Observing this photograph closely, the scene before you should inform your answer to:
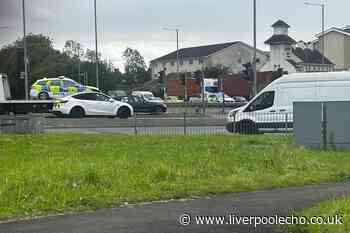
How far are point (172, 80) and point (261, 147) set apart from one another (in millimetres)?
86385

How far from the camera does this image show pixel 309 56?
11181 cm

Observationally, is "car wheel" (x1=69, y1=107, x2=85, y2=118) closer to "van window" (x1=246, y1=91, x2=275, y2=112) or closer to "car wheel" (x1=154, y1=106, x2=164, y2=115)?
"van window" (x1=246, y1=91, x2=275, y2=112)

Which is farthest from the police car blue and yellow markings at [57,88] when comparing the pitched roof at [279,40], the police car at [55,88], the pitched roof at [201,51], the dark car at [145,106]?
the pitched roof at [201,51]

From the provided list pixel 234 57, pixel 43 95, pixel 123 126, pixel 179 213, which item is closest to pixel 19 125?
pixel 123 126

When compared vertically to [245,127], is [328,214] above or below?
below

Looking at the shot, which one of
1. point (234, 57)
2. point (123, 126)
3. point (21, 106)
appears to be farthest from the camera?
point (234, 57)

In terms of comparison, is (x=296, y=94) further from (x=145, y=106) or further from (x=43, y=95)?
(x=43, y=95)

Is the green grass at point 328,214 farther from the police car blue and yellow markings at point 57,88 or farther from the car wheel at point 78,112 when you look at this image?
the police car blue and yellow markings at point 57,88

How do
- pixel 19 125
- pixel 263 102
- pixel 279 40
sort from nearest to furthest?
pixel 19 125 → pixel 263 102 → pixel 279 40

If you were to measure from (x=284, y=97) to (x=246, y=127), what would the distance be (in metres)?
1.81

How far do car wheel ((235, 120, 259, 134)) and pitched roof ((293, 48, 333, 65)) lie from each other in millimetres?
84159

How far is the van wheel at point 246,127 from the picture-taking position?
24375mm

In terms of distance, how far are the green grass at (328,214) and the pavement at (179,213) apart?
298mm

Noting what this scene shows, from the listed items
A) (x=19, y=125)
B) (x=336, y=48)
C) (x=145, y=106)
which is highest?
(x=336, y=48)
